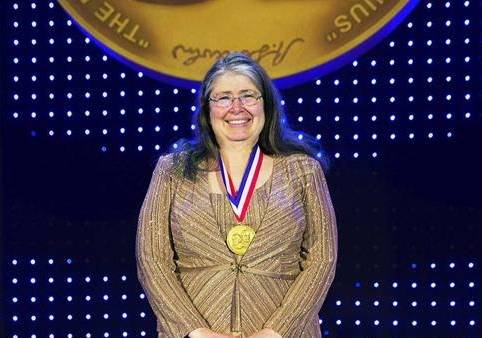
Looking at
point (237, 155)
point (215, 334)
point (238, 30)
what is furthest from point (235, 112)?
point (238, 30)

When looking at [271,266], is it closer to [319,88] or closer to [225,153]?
[225,153]

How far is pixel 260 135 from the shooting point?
3.35 metres

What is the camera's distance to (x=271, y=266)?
10.6 ft

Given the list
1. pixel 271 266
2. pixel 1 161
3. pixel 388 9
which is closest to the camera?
pixel 271 266

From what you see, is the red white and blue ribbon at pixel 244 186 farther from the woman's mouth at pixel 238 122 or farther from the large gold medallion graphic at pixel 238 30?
the large gold medallion graphic at pixel 238 30

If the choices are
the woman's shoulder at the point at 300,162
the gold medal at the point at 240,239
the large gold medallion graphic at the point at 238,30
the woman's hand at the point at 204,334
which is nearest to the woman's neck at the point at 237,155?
the woman's shoulder at the point at 300,162

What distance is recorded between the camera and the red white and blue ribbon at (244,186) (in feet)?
10.5

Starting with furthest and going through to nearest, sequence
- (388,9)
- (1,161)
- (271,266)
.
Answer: (1,161) → (388,9) → (271,266)

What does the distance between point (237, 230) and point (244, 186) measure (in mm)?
149

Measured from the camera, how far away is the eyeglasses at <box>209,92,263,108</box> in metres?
3.22

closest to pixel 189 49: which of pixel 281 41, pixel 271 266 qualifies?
pixel 281 41

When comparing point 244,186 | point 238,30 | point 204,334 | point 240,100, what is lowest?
point 204,334

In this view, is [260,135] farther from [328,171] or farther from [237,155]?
[328,171]

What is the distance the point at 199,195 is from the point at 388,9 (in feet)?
5.40
